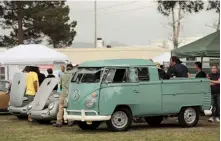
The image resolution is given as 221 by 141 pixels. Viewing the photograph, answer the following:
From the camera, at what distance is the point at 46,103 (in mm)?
14281

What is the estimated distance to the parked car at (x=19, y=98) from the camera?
50.4 feet

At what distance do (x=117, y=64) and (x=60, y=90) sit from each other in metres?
2.81

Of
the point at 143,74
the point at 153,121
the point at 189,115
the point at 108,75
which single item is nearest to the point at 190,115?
the point at 189,115

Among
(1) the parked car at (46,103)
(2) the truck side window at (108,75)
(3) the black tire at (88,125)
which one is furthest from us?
(1) the parked car at (46,103)

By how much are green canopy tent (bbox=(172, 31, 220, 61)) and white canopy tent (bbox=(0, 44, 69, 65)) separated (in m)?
6.04

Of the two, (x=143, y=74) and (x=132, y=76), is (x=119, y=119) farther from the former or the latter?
(x=143, y=74)

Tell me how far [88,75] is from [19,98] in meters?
4.06

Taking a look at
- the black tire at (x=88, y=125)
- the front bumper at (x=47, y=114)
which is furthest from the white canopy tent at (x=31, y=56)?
the black tire at (x=88, y=125)

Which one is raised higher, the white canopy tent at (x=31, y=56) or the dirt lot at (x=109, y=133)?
the white canopy tent at (x=31, y=56)

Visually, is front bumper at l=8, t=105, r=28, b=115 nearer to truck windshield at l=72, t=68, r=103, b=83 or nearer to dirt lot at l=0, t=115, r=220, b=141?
dirt lot at l=0, t=115, r=220, b=141

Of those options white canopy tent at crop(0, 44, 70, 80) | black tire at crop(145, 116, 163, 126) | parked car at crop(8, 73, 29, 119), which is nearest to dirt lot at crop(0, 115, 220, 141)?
black tire at crop(145, 116, 163, 126)

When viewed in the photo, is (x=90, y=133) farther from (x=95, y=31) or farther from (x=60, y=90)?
(x=95, y=31)

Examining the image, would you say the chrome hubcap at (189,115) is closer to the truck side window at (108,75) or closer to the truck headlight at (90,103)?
the truck side window at (108,75)

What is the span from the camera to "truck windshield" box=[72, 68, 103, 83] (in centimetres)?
1198
